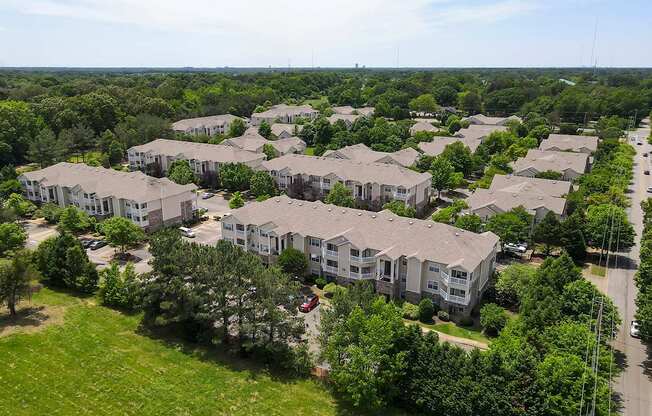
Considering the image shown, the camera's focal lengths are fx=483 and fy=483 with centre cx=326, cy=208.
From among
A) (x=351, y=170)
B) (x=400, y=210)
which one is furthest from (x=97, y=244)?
(x=351, y=170)

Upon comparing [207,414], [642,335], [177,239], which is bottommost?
[207,414]

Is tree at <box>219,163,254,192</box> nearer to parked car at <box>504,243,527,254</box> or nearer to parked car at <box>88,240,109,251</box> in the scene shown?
A: parked car at <box>88,240,109,251</box>

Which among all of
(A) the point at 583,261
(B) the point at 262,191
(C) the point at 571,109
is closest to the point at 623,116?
(C) the point at 571,109

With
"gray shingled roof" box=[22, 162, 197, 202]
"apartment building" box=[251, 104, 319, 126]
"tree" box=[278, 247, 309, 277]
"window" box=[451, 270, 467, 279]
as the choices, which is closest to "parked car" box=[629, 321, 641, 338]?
"window" box=[451, 270, 467, 279]

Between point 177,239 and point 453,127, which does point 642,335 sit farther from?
point 453,127

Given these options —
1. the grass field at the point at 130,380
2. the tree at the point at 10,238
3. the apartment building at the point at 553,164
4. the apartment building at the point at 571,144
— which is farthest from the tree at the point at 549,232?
the tree at the point at 10,238

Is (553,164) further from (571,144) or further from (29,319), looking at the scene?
(29,319)

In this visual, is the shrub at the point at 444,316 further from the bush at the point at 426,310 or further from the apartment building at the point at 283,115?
the apartment building at the point at 283,115
